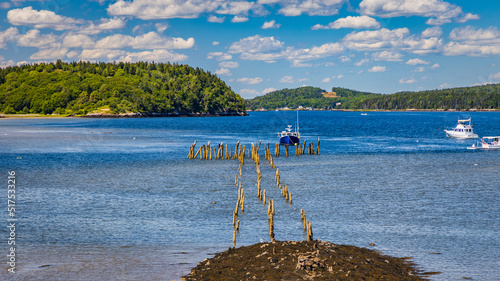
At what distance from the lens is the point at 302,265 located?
53.9 ft

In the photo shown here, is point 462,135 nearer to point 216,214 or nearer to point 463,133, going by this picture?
point 463,133

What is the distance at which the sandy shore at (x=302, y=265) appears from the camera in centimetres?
1622

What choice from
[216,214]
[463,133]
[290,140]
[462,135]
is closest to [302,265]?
[216,214]

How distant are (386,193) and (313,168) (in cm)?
1679

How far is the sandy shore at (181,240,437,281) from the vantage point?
16.2 m

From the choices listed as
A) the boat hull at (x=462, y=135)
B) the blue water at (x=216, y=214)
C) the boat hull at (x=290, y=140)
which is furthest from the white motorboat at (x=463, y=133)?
the blue water at (x=216, y=214)

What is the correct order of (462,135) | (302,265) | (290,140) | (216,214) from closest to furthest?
1. (302,265)
2. (216,214)
3. (290,140)
4. (462,135)

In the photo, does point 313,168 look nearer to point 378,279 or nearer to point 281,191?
point 281,191

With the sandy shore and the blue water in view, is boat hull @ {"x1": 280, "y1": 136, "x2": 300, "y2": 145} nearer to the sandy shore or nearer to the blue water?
the blue water

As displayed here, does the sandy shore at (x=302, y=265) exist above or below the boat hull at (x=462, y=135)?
below

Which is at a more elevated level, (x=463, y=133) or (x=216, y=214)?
(x=463, y=133)

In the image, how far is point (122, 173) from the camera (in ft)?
169

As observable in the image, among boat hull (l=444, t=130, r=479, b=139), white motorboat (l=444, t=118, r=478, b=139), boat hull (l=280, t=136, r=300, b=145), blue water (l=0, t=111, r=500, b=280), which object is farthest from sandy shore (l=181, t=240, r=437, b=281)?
white motorboat (l=444, t=118, r=478, b=139)

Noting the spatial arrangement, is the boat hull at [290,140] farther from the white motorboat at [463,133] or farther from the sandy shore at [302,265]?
the sandy shore at [302,265]
